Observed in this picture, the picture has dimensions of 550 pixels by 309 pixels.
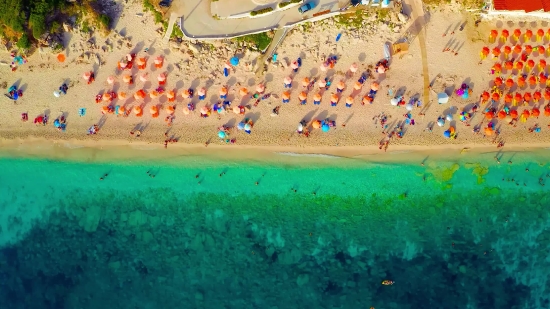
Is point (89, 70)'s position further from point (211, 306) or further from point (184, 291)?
point (211, 306)

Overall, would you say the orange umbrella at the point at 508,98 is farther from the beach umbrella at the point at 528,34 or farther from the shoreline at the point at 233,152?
the beach umbrella at the point at 528,34

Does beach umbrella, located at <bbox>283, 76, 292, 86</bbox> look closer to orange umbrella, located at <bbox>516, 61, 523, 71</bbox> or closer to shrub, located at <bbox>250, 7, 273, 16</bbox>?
shrub, located at <bbox>250, 7, 273, 16</bbox>

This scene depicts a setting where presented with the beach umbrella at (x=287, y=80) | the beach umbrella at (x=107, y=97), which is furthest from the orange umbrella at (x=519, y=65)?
the beach umbrella at (x=107, y=97)

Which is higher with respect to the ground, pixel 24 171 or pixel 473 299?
pixel 24 171

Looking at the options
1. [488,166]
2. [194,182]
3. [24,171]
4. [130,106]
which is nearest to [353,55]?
[488,166]

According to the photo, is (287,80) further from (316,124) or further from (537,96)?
(537,96)

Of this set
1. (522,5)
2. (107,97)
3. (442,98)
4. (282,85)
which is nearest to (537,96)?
(522,5)

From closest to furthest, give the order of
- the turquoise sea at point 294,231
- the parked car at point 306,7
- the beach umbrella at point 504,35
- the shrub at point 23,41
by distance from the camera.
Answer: the parked car at point 306,7 → the shrub at point 23,41 → the beach umbrella at point 504,35 → the turquoise sea at point 294,231
